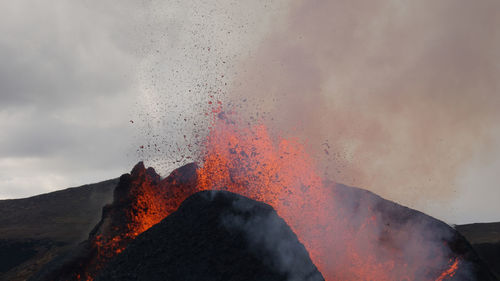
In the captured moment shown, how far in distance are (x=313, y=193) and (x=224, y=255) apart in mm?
5537

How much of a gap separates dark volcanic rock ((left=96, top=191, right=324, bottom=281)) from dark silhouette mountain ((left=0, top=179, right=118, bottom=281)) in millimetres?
16276

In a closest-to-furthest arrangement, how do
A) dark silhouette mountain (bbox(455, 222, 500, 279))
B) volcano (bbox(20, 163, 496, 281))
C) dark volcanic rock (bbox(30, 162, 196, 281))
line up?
volcano (bbox(20, 163, 496, 281))
dark volcanic rock (bbox(30, 162, 196, 281))
dark silhouette mountain (bbox(455, 222, 500, 279))

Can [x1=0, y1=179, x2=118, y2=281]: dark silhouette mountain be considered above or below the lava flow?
above

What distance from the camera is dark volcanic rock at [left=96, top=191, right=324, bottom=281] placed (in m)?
8.27

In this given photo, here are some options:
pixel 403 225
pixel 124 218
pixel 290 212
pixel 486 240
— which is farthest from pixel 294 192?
pixel 486 240

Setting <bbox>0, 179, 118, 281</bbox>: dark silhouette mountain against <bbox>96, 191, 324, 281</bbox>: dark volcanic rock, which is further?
<bbox>0, 179, 118, 281</bbox>: dark silhouette mountain

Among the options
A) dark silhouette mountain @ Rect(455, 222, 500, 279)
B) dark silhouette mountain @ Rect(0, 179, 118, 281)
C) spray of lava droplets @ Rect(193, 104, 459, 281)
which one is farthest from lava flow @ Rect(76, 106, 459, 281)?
dark silhouette mountain @ Rect(0, 179, 118, 281)

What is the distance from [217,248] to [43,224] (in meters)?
31.2

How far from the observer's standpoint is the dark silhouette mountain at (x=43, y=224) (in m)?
25.0

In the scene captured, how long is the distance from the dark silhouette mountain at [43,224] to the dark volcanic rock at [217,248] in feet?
53.4

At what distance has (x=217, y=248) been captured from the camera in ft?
28.4

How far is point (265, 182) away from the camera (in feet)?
40.8

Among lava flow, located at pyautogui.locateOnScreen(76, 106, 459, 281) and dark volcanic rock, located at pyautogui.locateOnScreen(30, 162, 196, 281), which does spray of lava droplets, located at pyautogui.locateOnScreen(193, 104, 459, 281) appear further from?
dark volcanic rock, located at pyautogui.locateOnScreen(30, 162, 196, 281)

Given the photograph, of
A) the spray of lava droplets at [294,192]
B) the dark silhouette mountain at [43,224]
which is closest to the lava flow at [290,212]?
the spray of lava droplets at [294,192]
